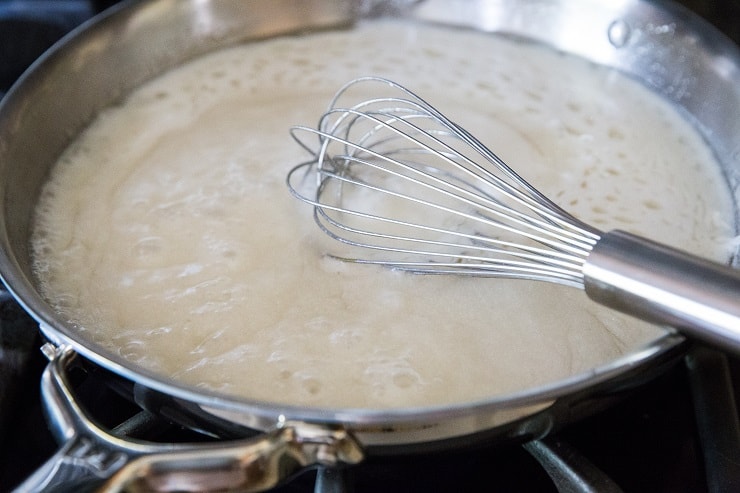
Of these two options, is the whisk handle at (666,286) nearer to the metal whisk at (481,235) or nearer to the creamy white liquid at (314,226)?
the metal whisk at (481,235)

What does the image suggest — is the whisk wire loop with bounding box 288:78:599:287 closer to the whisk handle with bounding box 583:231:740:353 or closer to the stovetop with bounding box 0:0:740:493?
the whisk handle with bounding box 583:231:740:353

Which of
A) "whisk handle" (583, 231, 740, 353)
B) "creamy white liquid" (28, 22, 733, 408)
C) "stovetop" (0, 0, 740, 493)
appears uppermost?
"whisk handle" (583, 231, 740, 353)

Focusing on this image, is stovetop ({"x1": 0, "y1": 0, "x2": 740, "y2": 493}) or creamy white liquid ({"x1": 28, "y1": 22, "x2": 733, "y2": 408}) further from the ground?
creamy white liquid ({"x1": 28, "y1": 22, "x2": 733, "y2": 408})

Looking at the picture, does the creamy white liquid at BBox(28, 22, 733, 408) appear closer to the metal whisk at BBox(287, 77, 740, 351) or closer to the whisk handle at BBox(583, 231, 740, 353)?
the metal whisk at BBox(287, 77, 740, 351)

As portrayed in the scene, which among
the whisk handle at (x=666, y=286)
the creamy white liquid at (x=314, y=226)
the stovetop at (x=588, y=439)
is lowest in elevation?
the stovetop at (x=588, y=439)

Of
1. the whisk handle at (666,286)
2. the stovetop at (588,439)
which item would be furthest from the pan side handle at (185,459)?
the whisk handle at (666,286)

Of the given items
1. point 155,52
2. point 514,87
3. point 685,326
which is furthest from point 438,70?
point 685,326

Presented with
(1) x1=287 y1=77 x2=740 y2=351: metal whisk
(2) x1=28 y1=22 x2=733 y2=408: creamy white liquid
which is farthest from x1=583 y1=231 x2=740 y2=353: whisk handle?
(2) x1=28 y1=22 x2=733 y2=408: creamy white liquid

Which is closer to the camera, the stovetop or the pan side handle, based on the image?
the pan side handle
